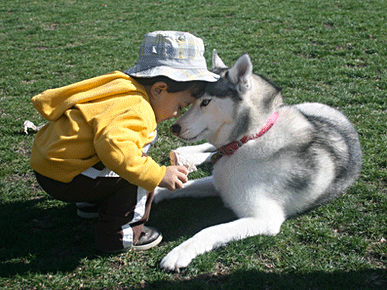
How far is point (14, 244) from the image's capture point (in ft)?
8.81

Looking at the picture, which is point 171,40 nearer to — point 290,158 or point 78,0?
point 290,158

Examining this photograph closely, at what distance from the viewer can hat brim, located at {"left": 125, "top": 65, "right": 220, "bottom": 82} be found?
2.42 m

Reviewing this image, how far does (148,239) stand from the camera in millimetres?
2707

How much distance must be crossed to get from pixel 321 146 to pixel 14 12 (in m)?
11.8

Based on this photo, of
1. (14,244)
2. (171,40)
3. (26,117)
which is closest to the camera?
(171,40)

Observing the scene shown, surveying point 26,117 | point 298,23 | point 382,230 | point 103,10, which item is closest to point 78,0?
point 103,10

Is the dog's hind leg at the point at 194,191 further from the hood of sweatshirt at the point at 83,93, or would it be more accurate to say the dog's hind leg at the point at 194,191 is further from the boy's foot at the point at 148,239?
the hood of sweatshirt at the point at 83,93

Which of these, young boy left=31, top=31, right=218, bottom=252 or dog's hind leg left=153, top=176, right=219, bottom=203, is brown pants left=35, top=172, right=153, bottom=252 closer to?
young boy left=31, top=31, right=218, bottom=252

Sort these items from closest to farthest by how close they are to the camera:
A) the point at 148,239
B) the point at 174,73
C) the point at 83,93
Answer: the point at 83,93
the point at 174,73
the point at 148,239

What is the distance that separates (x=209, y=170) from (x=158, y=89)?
4.92 feet

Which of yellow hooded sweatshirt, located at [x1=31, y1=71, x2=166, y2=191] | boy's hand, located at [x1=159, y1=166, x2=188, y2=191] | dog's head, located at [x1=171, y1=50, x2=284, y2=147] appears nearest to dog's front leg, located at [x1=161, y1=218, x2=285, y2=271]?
boy's hand, located at [x1=159, y1=166, x2=188, y2=191]

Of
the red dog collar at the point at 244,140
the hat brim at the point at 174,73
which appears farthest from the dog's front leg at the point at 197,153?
the hat brim at the point at 174,73

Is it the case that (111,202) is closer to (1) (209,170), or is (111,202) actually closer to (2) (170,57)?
(2) (170,57)

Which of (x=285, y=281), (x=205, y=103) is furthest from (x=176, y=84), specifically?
(x=285, y=281)
